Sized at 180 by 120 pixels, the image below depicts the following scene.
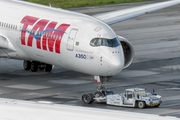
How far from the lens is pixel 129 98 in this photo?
84.5 feet

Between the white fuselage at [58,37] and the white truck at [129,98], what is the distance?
1.33 meters

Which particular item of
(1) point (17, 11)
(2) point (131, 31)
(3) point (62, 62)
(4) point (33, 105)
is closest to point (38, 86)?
(3) point (62, 62)

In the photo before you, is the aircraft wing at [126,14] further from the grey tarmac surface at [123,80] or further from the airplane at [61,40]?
the airplane at [61,40]

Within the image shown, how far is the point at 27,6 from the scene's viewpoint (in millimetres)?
32875

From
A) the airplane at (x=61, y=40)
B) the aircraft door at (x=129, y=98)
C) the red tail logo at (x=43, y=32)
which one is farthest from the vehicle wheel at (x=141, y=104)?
the red tail logo at (x=43, y=32)

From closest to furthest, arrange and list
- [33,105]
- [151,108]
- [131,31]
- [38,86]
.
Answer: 1. [33,105]
2. [151,108]
3. [38,86]
4. [131,31]

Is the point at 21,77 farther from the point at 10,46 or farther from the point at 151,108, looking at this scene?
the point at 151,108

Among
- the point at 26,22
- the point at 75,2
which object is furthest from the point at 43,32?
the point at 75,2

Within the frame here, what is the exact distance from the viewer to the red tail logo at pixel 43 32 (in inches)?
1125

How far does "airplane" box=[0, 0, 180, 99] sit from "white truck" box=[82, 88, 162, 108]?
29.9 inches

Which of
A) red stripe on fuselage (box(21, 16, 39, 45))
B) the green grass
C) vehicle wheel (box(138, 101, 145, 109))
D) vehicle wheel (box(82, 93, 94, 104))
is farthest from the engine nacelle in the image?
the green grass

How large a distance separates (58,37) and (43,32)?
5.37 feet

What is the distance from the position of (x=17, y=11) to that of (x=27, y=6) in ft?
2.64

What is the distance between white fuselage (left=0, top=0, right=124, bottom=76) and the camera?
85.8ft
